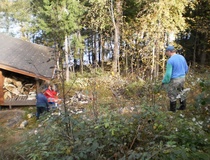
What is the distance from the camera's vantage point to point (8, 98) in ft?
39.7

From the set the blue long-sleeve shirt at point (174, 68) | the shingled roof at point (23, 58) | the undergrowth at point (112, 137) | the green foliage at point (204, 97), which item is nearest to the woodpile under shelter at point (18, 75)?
the shingled roof at point (23, 58)

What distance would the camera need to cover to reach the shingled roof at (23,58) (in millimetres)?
11172

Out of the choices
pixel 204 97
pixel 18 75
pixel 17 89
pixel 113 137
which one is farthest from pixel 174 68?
pixel 18 75

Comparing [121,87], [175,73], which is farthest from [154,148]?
[121,87]

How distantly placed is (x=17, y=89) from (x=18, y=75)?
3.00 ft

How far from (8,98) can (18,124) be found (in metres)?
3.73

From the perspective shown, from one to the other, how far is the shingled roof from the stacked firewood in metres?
1.29

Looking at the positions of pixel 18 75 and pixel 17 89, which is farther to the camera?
pixel 18 75

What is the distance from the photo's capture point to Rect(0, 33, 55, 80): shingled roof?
1117 centimetres

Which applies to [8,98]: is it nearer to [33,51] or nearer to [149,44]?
[33,51]

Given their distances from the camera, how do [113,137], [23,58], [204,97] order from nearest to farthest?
[113,137], [204,97], [23,58]

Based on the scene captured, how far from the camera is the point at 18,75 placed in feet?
43.1

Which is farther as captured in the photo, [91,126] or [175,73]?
[175,73]

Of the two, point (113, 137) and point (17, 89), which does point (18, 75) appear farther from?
point (113, 137)
